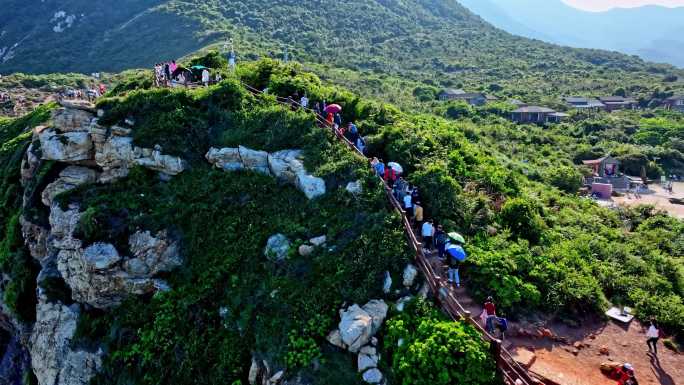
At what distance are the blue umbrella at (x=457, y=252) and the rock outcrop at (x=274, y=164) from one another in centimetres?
606

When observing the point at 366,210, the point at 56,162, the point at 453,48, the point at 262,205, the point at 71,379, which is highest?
the point at 366,210

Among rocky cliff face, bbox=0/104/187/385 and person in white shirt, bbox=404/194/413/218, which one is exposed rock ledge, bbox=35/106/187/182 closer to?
rocky cliff face, bbox=0/104/187/385

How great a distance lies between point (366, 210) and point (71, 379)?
13.7m

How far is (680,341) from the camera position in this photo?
1609 cm

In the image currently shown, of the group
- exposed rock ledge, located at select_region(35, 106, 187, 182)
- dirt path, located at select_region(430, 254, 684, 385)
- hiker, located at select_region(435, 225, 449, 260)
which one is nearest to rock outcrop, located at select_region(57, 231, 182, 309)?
exposed rock ledge, located at select_region(35, 106, 187, 182)

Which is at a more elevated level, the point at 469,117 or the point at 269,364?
the point at 269,364

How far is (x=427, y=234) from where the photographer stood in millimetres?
17938

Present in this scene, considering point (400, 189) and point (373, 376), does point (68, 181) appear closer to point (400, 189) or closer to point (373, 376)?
point (400, 189)

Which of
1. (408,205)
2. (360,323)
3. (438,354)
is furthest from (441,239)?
(438,354)

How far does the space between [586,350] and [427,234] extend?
651 cm

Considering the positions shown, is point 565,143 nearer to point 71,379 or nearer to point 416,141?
point 416,141

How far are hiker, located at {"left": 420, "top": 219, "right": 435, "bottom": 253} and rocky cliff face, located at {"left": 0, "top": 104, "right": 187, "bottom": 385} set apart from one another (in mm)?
10452

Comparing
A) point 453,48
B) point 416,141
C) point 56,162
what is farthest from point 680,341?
point 453,48

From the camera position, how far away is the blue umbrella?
16672 millimetres
